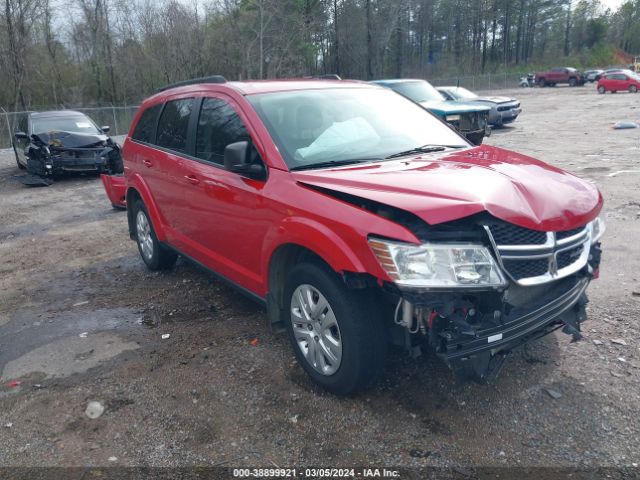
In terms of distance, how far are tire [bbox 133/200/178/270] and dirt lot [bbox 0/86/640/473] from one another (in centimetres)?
22

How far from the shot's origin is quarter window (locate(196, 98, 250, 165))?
434 centimetres

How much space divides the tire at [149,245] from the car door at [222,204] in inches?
37.1

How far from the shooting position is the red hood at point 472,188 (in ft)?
9.77

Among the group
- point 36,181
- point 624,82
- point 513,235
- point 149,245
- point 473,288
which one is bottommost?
point 36,181

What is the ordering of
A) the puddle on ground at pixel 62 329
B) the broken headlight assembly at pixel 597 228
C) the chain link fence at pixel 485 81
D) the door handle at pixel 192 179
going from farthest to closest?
the chain link fence at pixel 485 81 → the door handle at pixel 192 179 → the puddle on ground at pixel 62 329 → the broken headlight assembly at pixel 597 228

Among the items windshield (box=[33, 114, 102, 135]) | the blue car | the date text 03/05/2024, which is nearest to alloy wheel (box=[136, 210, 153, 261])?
the date text 03/05/2024

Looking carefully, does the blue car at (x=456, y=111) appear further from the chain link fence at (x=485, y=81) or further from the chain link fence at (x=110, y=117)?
the chain link fence at (x=485, y=81)

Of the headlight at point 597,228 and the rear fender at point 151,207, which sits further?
the rear fender at point 151,207

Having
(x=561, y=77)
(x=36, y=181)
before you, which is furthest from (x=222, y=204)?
(x=561, y=77)

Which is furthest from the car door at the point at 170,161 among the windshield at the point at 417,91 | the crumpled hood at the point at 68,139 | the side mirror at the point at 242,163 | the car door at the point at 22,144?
the windshield at the point at 417,91

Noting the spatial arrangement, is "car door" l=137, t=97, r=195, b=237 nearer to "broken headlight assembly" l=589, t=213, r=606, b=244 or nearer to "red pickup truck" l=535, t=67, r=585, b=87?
"broken headlight assembly" l=589, t=213, r=606, b=244

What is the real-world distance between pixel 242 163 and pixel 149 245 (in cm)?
283

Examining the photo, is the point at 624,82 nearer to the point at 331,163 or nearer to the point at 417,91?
the point at 417,91

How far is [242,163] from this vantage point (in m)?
3.87
